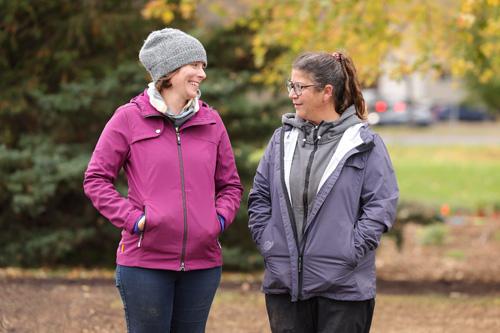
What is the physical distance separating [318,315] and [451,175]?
16.6 m

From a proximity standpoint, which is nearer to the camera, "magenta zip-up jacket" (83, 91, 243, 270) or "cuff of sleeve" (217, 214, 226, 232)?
"magenta zip-up jacket" (83, 91, 243, 270)

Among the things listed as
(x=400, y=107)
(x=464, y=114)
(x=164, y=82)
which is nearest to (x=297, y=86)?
(x=164, y=82)

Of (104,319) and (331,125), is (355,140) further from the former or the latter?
(104,319)

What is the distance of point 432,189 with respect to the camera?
1789cm

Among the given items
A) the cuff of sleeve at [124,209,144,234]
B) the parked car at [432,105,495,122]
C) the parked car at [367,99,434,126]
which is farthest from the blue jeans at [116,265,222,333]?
the parked car at [432,105,495,122]

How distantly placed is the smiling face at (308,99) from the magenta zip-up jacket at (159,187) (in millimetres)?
438

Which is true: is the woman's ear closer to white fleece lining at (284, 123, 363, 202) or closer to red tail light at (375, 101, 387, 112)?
white fleece lining at (284, 123, 363, 202)

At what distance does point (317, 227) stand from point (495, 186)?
15568mm

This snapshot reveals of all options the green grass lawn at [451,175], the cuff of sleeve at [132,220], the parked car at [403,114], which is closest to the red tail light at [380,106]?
the parked car at [403,114]

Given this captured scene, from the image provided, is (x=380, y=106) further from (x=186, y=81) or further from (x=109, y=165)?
(x=109, y=165)

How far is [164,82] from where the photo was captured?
12.2ft

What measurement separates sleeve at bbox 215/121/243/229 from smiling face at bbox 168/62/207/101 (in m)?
0.25

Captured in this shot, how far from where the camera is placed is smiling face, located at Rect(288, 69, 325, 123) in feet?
12.0

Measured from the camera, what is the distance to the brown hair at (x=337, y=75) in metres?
3.65
